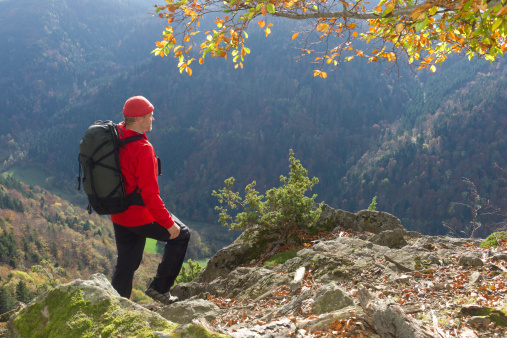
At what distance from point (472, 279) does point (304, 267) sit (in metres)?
2.47

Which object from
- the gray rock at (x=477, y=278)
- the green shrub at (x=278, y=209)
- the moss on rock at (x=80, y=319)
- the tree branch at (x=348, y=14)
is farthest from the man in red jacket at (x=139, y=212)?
the green shrub at (x=278, y=209)

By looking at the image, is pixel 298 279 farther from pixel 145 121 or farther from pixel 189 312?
pixel 145 121

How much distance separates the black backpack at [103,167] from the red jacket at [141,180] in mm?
107

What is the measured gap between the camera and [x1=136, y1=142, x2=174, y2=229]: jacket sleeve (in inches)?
185

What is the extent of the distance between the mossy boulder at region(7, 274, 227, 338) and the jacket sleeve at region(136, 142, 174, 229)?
1580mm

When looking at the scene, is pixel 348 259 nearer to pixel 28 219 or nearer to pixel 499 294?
pixel 499 294

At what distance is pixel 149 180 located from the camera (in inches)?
186

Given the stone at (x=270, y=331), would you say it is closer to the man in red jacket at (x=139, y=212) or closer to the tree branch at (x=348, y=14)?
the man in red jacket at (x=139, y=212)

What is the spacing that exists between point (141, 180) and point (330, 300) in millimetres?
2759

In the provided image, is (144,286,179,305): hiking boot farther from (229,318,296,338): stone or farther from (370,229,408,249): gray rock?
(370,229,408,249): gray rock

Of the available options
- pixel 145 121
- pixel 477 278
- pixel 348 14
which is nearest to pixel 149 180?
pixel 145 121

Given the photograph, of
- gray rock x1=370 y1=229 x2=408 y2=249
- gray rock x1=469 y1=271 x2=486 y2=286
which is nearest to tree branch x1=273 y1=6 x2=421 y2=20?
gray rock x1=469 y1=271 x2=486 y2=286

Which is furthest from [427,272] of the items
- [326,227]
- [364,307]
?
[326,227]

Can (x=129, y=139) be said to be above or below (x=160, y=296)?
above
